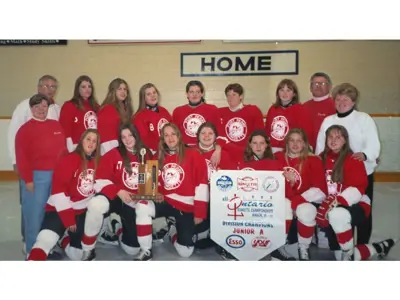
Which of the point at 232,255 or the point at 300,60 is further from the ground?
the point at 300,60

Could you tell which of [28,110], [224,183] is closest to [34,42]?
[28,110]

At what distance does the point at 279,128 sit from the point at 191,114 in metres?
0.54

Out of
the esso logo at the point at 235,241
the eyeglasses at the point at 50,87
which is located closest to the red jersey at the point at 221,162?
the esso logo at the point at 235,241

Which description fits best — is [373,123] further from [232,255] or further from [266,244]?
[232,255]

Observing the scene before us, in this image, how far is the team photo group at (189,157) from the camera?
8.39 feet

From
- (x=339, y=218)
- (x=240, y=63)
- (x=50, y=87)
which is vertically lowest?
(x=339, y=218)

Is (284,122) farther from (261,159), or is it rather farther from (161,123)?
(161,123)

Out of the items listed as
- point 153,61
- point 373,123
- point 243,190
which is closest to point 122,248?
point 243,190

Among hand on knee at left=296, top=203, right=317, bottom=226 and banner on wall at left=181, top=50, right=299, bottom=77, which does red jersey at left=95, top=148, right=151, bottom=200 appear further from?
hand on knee at left=296, top=203, right=317, bottom=226

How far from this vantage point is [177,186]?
2.57m

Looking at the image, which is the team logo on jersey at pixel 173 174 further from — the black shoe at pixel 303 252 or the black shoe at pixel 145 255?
the black shoe at pixel 303 252

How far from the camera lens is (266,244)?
259 centimetres

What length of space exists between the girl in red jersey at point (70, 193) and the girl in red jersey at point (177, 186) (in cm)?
35
